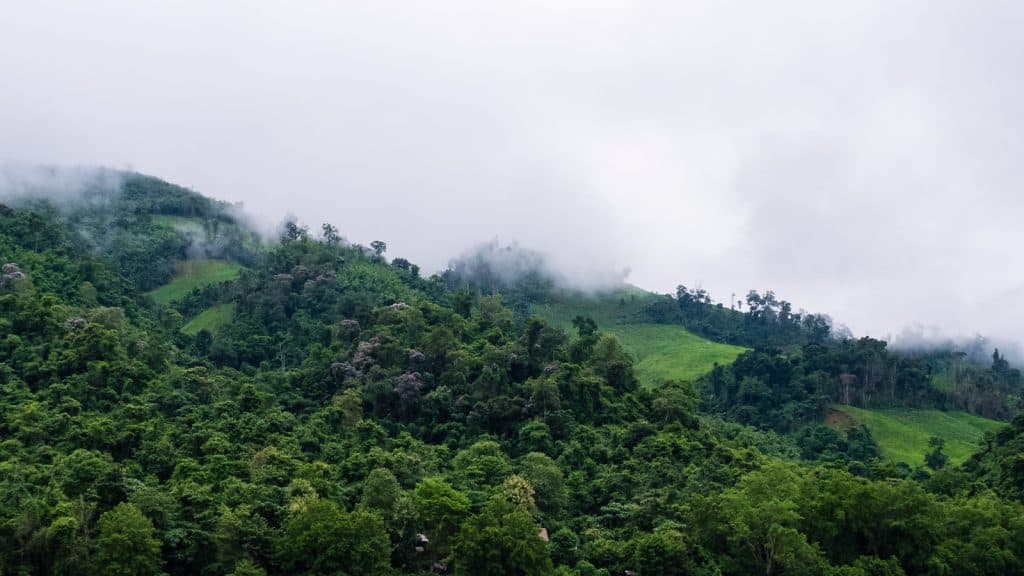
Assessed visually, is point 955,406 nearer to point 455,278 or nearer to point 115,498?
point 455,278

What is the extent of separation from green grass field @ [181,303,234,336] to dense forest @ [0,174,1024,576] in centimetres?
62

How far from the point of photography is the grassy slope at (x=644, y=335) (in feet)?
342

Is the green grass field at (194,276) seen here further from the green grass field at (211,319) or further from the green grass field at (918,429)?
the green grass field at (918,429)

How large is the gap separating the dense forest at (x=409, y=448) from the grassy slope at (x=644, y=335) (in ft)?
30.0

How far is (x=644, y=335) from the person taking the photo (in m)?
119

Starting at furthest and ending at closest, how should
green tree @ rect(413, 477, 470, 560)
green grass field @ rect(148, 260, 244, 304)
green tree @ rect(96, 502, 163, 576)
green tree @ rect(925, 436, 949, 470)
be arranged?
green grass field @ rect(148, 260, 244, 304)
green tree @ rect(925, 436, 949, 470)
green tree @ rect(413, 477, 470, 560)
green tree @ rect(96, 502, 163, 576)

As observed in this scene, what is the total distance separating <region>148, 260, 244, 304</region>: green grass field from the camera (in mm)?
→ 103188

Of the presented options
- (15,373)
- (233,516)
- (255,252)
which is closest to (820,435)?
(233,516)

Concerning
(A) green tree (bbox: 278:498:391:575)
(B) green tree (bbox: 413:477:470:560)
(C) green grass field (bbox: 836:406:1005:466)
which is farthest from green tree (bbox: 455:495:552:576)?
(C) green grass field (bbox: 836:406:1005:466)

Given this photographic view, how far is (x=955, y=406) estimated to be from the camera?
3834 inches

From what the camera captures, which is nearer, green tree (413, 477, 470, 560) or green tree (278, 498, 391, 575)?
green tree (278, 498, 391, 575)

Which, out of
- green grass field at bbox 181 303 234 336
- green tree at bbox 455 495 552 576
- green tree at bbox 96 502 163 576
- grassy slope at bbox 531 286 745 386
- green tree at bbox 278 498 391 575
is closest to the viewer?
green tree at bbox 96 502 163 576

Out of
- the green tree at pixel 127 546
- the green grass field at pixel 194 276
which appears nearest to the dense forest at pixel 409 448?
the green tree at pixel 127 546

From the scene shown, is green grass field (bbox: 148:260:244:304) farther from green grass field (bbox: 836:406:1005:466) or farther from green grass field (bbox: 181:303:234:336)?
green grass field (bbox: 836:406:1005:466)
